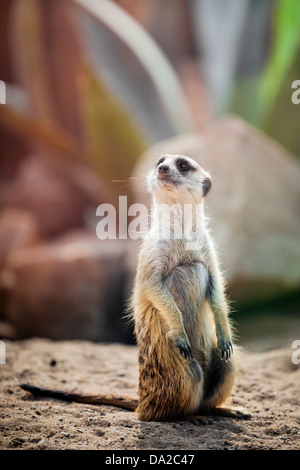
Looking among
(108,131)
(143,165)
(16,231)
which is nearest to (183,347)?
(143,165)

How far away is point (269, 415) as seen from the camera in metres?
2.49

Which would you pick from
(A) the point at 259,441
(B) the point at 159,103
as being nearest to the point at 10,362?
(A) the point at 259,441

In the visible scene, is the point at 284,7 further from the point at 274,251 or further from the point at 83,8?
the point at 274,251

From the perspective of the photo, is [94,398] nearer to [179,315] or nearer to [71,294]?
[179,315]

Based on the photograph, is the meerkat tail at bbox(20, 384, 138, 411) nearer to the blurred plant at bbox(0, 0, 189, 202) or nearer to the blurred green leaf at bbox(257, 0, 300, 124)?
the blurred plant at bbox(0, 0, 189, 202)

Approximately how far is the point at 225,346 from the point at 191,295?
29cm

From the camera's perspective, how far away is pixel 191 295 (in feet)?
8.14

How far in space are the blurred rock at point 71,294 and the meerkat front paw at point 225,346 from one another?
284 cm

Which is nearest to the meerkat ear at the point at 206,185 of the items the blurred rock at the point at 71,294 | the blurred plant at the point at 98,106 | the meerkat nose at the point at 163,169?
the meerkat nose at the point at 163,169

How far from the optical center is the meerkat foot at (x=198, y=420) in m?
2.31

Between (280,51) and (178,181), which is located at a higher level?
(280,51)

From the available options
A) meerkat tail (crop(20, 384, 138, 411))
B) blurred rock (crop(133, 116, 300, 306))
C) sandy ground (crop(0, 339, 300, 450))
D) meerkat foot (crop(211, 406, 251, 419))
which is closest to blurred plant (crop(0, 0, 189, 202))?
blurred rock (crop(133, 116, 300, 306))

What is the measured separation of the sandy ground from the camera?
2020mm
